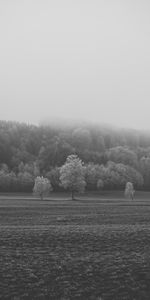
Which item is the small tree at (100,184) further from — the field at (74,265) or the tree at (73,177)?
the field at (74,265)

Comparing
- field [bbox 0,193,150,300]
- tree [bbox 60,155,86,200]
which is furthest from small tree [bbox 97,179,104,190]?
field [bbox 0,193,150,300]

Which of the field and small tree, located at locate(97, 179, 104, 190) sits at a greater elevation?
small tree, located at locate(97, 179, 104, 190)

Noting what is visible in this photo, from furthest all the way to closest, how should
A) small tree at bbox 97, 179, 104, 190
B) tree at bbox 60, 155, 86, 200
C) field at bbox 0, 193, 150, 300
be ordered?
small tree at bbox 97, 179, 104, 190, tree at bbox 60, 155, 86, 200, field at bbox 0, 193, 150, 300

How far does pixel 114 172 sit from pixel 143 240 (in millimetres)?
127373

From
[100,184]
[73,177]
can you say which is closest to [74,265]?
[73,177]

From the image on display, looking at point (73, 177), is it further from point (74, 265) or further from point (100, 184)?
point (74, 265)

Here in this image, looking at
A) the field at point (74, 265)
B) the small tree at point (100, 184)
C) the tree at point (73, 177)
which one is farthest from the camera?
the small tree at point (100, 184)

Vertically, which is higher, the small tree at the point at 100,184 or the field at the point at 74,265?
the small tree at the point at 100,184

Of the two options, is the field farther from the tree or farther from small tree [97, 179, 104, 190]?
small tree [97, 179, 104, 190]

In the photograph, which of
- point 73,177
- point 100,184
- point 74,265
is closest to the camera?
point 74,265

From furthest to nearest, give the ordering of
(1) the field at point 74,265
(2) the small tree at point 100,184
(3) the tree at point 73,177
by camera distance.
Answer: (2) the small tree at point 100,184 → (3) the tree at point 73,177 → (1) the field at point 74,265

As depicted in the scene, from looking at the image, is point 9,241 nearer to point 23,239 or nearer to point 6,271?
point 23,239

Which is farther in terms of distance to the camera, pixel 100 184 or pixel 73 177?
pixel 100 184

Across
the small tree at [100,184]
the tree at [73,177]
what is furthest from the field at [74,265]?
the small tree at [100,184]
